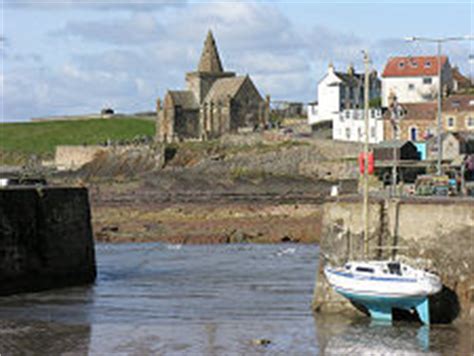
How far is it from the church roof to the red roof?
17014mm

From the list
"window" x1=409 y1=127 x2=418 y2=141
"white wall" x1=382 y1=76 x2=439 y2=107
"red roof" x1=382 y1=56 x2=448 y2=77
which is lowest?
"window" x1=409 y1=127 x2=418 y2=141

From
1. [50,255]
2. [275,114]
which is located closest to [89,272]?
[50,255]

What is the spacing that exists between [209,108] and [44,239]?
7881cm

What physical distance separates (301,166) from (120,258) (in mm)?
41162

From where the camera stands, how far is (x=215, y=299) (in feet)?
115

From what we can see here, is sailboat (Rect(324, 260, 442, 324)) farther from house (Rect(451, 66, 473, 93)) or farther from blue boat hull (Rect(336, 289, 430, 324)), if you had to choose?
house (Rect(451, 66, 473, 93))

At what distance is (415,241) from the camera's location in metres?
28.5

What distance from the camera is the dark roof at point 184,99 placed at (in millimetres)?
117375

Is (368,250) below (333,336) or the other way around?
the other way around

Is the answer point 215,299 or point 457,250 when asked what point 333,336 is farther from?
point 215,299

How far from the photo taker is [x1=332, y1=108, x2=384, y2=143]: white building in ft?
300

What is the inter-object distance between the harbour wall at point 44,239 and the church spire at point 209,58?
81559mm

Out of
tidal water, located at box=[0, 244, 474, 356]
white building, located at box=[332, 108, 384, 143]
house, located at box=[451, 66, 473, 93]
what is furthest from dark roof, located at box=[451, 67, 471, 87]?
tidal water, located at box=[0, 244, 474, 356]

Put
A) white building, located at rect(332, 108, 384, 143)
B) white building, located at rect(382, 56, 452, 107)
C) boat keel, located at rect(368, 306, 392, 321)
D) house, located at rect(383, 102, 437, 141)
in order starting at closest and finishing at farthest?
boat keel, located at rect(368, 306, 392, 321) → house, located at rect(383, 102, 437, 141) → white building, located at rect(332, 108, 384, 143) → white building, located at rect(382, 56, 452, 107)
